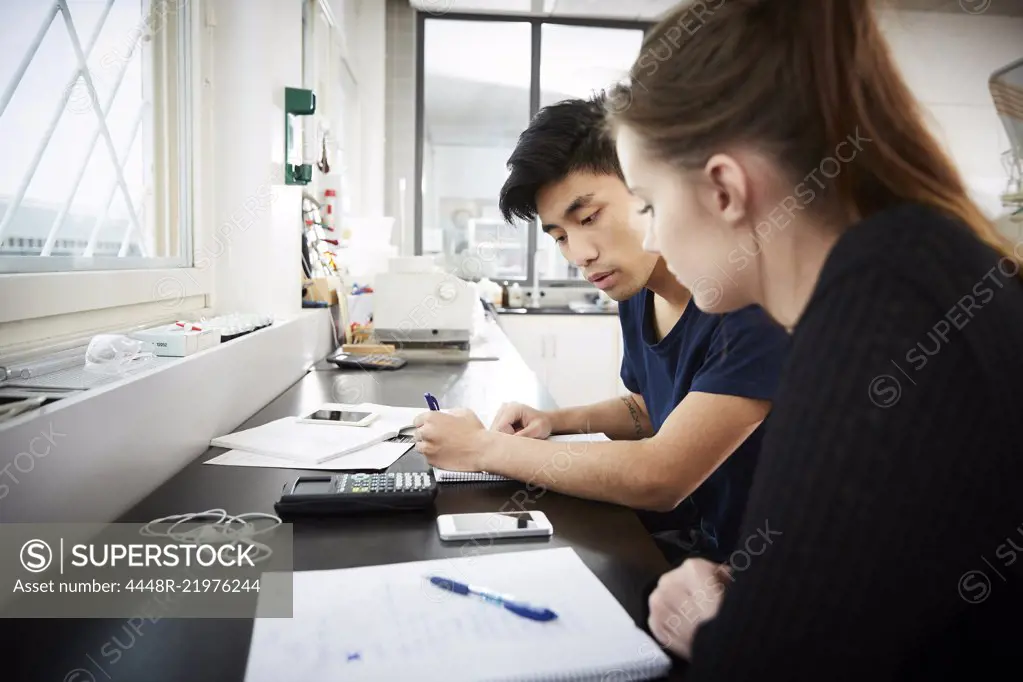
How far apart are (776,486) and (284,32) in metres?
2.06

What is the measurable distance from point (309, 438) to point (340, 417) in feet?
0.42

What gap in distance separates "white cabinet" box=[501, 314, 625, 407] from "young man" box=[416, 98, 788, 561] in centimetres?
268

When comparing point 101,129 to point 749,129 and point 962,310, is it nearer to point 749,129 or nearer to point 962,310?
point 749,129

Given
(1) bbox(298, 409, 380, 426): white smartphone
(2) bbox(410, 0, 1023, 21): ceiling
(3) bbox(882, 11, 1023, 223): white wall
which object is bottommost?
(1) bbox(298, 409, 380, 426): white smartphone

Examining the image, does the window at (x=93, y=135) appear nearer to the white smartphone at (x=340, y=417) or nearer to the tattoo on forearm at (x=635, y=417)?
the white smartphone at (x=340, y=417)

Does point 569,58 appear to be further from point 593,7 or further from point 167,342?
point 167,342

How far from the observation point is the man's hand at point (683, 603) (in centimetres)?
55

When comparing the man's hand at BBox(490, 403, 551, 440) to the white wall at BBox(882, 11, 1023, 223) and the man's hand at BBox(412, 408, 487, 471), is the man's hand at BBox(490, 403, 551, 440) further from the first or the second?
the white wall at BBox(882, 11, 1023, 223)

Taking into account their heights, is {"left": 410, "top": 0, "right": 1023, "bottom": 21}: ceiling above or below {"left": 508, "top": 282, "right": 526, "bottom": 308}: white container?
above

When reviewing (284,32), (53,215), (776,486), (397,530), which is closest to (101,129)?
(53,215)

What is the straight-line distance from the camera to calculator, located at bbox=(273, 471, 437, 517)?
833 millimetres

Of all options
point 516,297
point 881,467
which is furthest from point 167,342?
point 516,297

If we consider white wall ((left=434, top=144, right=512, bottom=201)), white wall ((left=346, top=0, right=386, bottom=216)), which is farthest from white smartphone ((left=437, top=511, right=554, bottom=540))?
white wall ((left=434, top=144, right=512, bottom=201))

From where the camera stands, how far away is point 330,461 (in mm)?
1058
